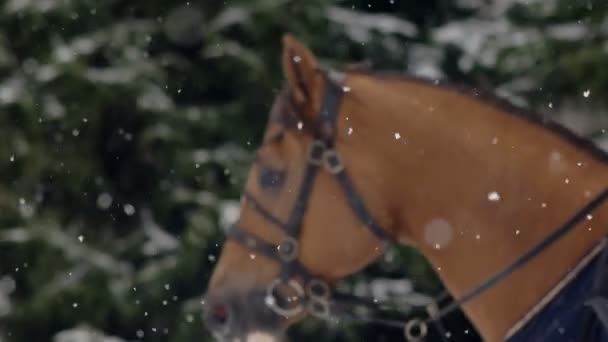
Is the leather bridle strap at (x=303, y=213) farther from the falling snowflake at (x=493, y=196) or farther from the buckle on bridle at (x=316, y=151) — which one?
the falling snowflake at (x=493, y=196)

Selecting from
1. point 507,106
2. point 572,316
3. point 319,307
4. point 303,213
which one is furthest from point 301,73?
point 572,316

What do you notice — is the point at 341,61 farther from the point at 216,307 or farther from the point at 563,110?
the point at 216,307

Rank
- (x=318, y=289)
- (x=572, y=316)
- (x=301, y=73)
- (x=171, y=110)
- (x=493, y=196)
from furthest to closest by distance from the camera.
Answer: (x=171, y=110) < (x=318, y=289) < (x=301, y=73) < (x=493, y=196) < (x=572, y=316)

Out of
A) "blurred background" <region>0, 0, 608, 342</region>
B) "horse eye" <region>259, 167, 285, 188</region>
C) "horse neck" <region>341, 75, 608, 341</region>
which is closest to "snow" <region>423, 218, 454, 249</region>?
"horse neck" <region>341, 75, 608, 341</region>

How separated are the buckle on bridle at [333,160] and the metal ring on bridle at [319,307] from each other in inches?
12.1

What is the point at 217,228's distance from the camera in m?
3.47

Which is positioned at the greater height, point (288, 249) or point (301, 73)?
point (301, 73)

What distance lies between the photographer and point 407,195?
5.61ft

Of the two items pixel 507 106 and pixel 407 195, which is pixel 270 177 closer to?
pixel 407 195

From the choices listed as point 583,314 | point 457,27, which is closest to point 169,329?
point 457,27

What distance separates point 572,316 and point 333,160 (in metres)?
0.57

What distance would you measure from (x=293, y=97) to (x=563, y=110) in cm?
213

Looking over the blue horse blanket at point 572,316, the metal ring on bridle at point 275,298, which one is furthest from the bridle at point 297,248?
the blue horse blanket at point 572,316

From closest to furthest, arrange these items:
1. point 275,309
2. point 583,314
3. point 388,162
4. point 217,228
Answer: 1. point 583,314
2. point 388,162
3. point 275,309
4. point 217,228
